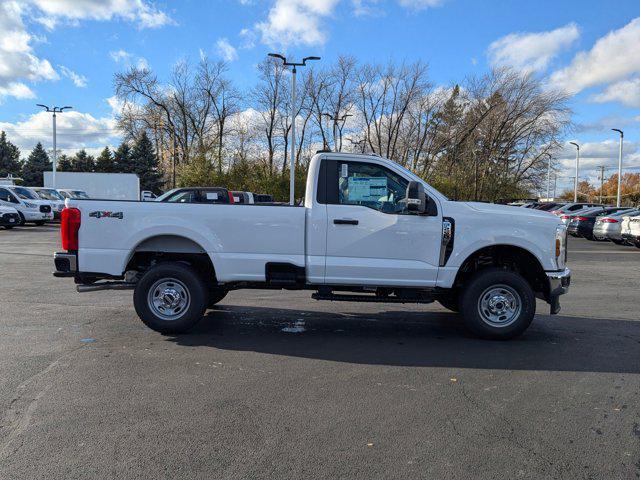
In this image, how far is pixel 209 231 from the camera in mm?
5891

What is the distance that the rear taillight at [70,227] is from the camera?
231 inches

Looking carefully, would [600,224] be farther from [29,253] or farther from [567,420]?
[29,253]

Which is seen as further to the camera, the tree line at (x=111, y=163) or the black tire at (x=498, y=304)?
the tree line at (x=111, y=163)

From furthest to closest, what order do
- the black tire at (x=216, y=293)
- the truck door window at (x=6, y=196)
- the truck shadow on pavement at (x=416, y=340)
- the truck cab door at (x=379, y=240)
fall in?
the truck door window at (x=6, y=196), the black tire at (x=216, y=293), the truck cab door at (x=379, y=240), the truck shadow on pavement at (x=416, y=340)

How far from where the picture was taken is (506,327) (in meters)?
5.98

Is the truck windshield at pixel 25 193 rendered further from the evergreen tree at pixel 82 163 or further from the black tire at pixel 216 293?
the evergreen tree at pixel 82 163

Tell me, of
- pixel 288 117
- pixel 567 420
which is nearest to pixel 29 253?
pixel 567 420

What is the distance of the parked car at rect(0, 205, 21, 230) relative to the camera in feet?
72.7

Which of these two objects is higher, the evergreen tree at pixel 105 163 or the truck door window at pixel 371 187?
the evergreen tree at pixel 105 163

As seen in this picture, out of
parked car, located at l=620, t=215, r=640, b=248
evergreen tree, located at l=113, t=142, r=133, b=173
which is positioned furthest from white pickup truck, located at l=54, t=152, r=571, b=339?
evergreen tree, located at l=113, t=142, r=133, b=173

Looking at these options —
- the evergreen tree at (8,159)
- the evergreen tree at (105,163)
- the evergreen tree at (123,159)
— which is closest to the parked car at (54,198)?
the evergreen tree at (123,159)

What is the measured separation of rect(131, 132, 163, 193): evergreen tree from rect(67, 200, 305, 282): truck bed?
210 feet

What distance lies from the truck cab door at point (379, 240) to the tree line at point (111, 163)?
61.6 meters

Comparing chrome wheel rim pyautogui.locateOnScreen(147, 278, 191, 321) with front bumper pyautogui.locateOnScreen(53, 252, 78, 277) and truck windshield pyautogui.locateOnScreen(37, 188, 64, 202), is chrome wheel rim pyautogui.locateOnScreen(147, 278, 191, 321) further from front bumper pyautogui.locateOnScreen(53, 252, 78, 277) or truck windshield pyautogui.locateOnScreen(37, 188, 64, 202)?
truck windshield pyautogui.locateOnScreen(37, 188, 64, 202)
